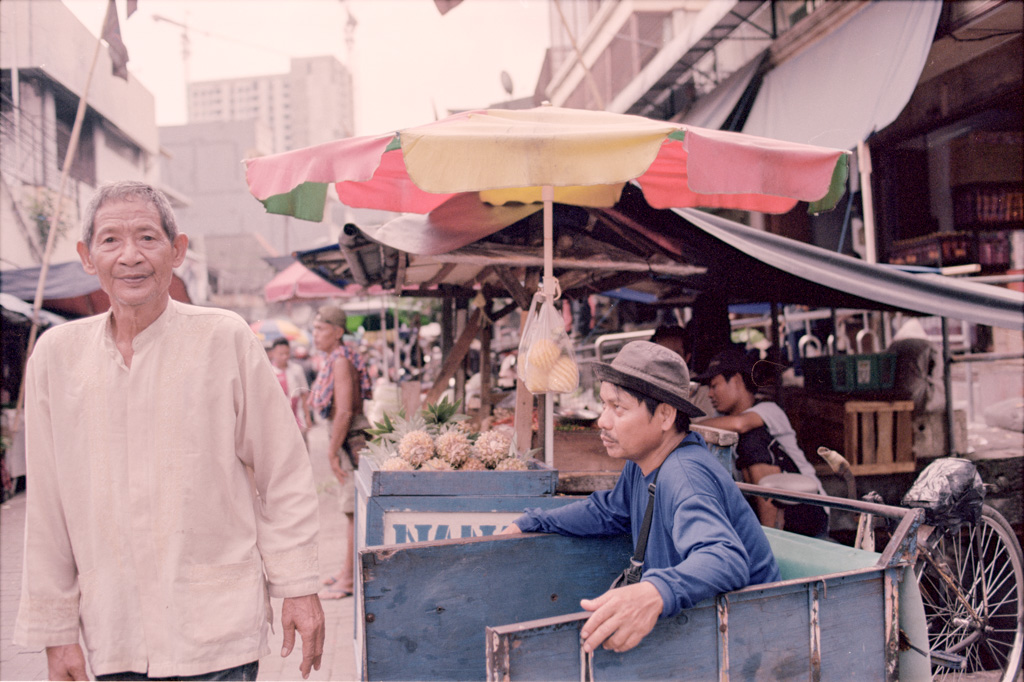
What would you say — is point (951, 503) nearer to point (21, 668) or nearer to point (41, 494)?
point (41, 494)

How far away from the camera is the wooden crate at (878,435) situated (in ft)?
16.7

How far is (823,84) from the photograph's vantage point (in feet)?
23.9

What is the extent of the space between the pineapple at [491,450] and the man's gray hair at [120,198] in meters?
Result: 2.01

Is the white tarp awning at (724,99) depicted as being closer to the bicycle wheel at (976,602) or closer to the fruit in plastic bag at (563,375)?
the bicycle wheel at (976,602)

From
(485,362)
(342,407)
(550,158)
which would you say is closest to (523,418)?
(342,407)

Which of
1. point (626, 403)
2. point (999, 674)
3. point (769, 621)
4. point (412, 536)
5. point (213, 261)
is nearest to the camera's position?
point (769, 621)

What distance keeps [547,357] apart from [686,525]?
60.9 inches

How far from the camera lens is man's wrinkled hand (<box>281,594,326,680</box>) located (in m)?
1.76

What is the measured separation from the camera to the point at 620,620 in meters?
1.63

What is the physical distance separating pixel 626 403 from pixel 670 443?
0.22m

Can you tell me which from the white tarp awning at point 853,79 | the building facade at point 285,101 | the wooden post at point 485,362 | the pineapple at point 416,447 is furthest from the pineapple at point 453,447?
the building facade at point 285,101

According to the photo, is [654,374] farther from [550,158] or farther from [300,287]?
[300,287]

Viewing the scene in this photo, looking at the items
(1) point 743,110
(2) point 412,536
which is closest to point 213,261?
(1) point 743,110

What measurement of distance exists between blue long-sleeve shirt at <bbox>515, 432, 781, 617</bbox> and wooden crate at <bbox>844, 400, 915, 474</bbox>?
3.35 metres
